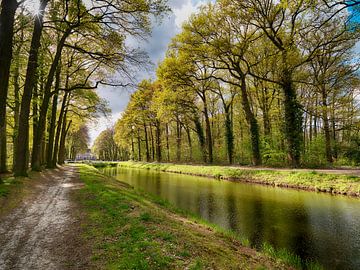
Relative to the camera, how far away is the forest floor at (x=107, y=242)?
4258mm

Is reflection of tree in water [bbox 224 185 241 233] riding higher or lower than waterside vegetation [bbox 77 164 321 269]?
lower

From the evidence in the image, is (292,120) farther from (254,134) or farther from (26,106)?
(26,106)

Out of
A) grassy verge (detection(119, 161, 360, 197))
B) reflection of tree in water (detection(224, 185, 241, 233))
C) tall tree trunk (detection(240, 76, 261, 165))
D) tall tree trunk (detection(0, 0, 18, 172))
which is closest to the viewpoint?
reflection of tree in water (detection(224, 185, 241, 233))

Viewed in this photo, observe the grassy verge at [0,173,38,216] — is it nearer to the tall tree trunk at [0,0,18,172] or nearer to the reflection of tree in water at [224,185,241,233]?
the tall tree trunk at [0,0,18,172]

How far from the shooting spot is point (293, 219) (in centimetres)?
888

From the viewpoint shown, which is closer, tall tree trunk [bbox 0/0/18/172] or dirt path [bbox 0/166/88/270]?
dirt path [bbox 0/166/88/270]

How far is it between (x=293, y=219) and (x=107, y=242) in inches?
271

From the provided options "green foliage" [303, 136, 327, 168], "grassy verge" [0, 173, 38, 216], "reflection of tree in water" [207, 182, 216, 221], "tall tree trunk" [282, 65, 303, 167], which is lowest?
"reflection of tree in water" [207, 182, 216, 221]

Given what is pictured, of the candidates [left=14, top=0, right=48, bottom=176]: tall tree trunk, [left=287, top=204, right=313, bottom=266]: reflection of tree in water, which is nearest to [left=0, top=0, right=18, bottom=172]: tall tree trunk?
[left=14, top=0, right=48, bottom=176]: tall tree trunk

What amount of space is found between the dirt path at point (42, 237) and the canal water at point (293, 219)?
15.6ft

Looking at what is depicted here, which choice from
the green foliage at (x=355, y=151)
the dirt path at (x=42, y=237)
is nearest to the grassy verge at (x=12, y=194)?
the dirt path at (x=42, y=237)

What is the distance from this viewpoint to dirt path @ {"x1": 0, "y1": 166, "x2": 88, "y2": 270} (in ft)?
14.1

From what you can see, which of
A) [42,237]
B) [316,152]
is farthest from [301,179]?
[42,237]

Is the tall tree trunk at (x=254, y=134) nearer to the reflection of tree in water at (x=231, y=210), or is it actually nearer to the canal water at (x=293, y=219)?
the canal water at (x=293, y=219)
